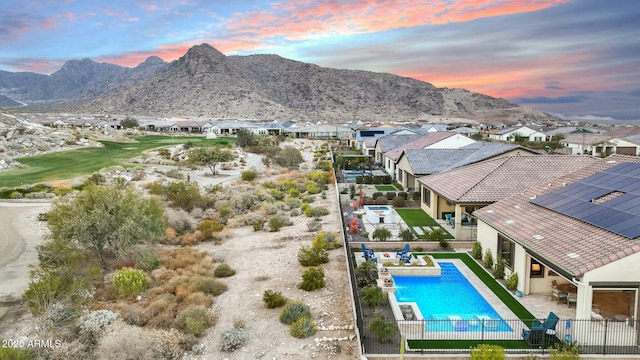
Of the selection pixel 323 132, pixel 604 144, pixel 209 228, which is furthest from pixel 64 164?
pixel 604 144

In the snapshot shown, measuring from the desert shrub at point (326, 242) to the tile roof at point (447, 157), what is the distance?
40.7 ft

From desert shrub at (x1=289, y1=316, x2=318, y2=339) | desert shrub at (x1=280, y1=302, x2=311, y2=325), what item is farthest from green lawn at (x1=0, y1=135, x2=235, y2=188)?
desert shrub at (x1=289, y1=316, x2=318, y2=339)

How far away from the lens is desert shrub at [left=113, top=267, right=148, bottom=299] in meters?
16.5

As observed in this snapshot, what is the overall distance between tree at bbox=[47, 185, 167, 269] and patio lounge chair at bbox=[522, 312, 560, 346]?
1630 cm

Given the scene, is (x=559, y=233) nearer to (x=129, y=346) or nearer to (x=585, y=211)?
(x=585, y=211)

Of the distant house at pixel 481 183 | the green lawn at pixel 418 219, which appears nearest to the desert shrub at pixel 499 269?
the distant house at pixel 481 183

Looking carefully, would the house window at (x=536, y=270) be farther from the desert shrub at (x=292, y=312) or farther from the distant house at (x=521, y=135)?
the distant house at (x=521, y=135)

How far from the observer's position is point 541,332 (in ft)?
40.0

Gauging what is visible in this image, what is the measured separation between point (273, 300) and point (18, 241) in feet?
53.8

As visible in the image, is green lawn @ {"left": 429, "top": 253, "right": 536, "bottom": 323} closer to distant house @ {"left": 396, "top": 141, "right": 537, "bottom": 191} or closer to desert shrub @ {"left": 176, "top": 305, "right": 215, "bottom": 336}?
desert shrub @ {"left": 176, "top": 305, "right": 215, "bottom": 336}

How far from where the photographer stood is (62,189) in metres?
34.3

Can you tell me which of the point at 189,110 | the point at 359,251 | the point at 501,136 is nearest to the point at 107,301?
the point at 359,251

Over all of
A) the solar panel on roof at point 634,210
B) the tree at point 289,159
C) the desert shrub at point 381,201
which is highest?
the solar panel on roof at point 634,210

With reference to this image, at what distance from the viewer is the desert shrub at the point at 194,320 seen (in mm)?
13876
